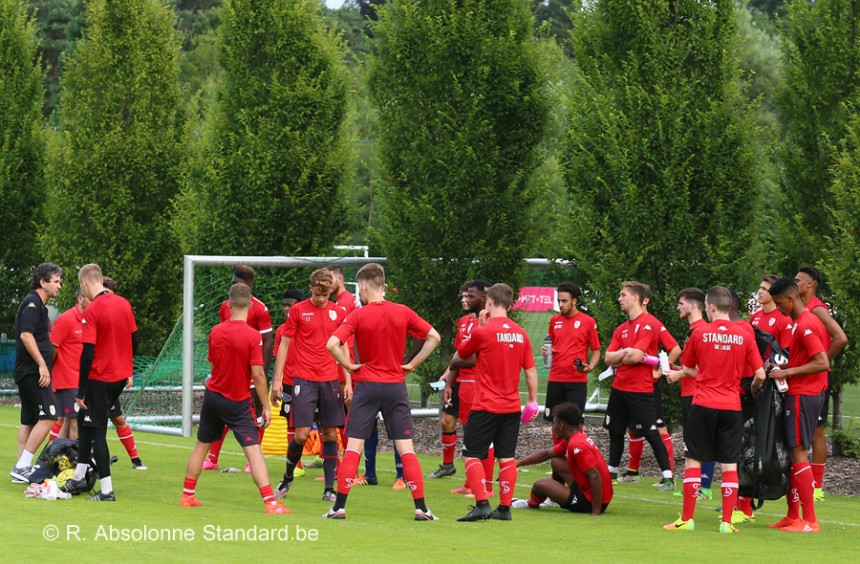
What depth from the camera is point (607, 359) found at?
1270 cm

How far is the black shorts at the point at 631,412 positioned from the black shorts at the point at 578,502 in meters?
1.85

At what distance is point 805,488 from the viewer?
1055cm

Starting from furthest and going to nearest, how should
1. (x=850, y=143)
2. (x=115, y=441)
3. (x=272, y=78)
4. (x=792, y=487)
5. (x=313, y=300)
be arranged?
1. (x=272, y=78)
2. (x=115, y=441)
3. (x=850, y=143)
4. (x=313, y=300)
5. (x=792, y=487)

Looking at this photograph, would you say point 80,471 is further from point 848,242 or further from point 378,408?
point 848,242

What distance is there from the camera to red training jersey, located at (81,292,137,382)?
11.7m

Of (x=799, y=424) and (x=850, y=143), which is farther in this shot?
(x=850, y=143)

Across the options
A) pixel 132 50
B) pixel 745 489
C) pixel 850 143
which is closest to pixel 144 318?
pixel 132 50

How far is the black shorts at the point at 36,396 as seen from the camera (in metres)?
12.6

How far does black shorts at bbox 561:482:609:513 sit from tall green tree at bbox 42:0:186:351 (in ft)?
43.4

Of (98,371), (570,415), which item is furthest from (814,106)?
(98,371)

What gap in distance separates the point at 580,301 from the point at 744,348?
6208mm

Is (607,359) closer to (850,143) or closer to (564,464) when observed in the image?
(564,464)

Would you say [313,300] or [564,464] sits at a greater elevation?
[313,300]

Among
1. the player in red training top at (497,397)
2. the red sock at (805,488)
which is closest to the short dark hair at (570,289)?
the player in red training top at (497,397)
